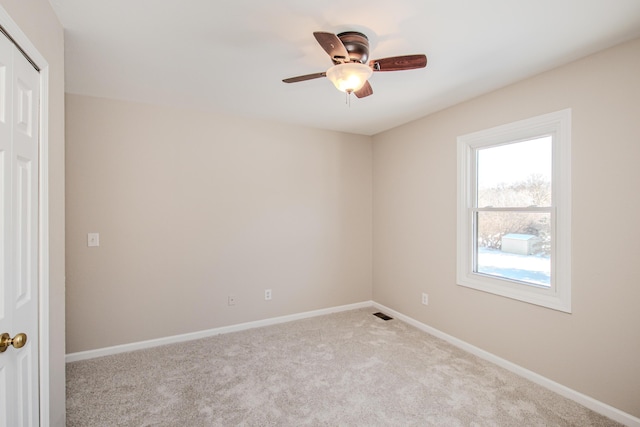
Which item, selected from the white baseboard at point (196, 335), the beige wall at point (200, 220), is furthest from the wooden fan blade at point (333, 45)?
the white baseboard at point (196, 335)

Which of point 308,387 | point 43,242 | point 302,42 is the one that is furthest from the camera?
point 308,387

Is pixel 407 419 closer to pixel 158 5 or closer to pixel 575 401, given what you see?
pixel 575 401

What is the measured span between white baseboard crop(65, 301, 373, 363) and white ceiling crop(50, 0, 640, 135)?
2.40 metres

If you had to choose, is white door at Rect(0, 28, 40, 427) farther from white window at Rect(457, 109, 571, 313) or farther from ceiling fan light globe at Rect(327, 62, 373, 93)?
white window at Rect(457, 109, 571, 313)

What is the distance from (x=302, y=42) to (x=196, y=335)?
3007 mm

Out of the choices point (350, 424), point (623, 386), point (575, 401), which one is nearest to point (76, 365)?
point (350, 424)

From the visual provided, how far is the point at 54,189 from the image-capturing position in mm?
1638

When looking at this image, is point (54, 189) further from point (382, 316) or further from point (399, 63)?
point (382, 316)

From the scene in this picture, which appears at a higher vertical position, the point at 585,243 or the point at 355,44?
the point at 355,44

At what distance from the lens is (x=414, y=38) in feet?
6.39

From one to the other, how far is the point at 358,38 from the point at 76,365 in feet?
11.4

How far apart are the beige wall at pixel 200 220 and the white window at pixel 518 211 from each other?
1561mm

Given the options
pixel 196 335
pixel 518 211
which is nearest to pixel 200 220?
pixel 196 335

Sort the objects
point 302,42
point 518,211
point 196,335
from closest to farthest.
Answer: point 302,42
point 518,211
point 196,335
